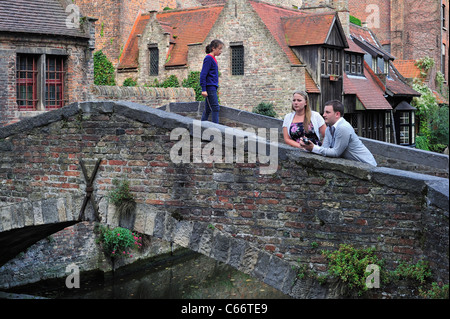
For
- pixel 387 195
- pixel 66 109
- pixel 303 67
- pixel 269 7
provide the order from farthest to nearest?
pixel 269 7, pixel 303 67, pixel 66 109, pixel 387 195

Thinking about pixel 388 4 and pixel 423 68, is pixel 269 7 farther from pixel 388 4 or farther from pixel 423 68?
pixel 388 4

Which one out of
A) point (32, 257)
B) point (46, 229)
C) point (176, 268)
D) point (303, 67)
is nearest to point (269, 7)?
point (303, 67)

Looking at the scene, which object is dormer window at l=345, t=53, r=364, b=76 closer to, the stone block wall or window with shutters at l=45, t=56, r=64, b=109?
the stone block wall

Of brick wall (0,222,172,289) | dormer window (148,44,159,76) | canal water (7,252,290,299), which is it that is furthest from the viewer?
dormer window (148,44,159,76)

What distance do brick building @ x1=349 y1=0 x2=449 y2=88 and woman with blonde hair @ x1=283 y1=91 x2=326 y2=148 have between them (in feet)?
109

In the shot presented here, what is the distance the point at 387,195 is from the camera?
5.88m

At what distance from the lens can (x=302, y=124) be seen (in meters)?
7.27

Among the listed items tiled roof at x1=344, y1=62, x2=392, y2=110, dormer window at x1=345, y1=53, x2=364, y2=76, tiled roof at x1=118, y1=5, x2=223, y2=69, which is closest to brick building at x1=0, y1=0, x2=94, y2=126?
tiled roof at x1=118, y1=5, x2=223, y2=69

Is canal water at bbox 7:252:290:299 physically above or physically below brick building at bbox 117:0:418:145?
below

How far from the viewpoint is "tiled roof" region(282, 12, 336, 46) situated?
23.3 metres

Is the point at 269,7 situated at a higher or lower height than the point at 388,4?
lower

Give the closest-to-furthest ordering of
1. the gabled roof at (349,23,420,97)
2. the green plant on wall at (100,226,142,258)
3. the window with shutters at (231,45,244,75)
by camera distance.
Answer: the green plant on wall at (100,226,142,258)
the window with shutters at (231,45,244,75)
the gabled roof at (349,23,420,97)

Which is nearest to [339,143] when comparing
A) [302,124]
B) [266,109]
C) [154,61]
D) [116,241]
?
[302,124]
